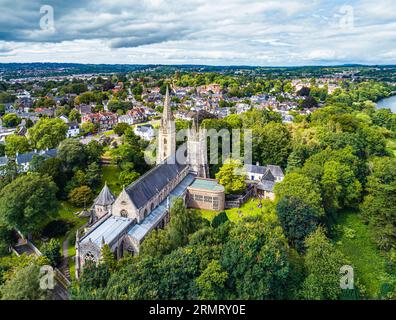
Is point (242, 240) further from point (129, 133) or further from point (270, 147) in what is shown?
point (129, 133)

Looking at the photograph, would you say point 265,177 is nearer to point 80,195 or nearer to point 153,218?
point 153,218

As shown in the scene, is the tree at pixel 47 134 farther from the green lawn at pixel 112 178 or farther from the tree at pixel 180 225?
the tree at pixel 180 225

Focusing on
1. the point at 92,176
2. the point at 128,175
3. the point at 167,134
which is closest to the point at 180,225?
the point at 128,175

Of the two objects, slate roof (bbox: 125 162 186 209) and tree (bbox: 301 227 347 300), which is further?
slate roof (bbox: 125 162 186 209)

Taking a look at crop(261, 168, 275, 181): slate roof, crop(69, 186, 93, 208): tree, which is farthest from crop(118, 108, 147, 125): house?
crop(261, 168, 275, 181): slate roof

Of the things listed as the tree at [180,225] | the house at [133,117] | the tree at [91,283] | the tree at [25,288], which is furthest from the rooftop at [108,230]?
the house at [133,117]

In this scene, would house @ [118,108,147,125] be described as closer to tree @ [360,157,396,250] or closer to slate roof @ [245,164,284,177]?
slate roof @ [245,164,284,177]
